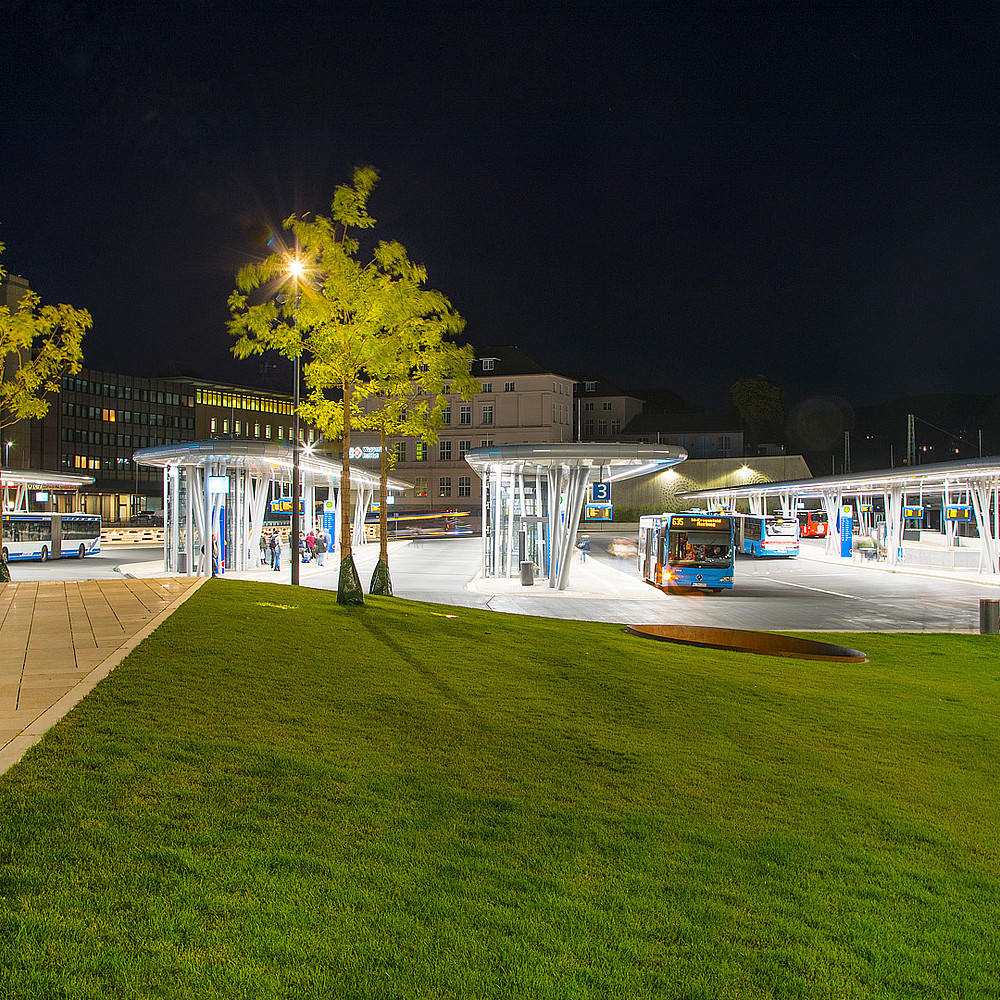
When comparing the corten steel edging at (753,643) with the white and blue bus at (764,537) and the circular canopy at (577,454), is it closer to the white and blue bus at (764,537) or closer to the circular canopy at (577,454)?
the circular canopy at (577,454)

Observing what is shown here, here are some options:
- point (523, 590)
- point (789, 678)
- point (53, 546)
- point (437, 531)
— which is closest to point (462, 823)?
point (789, 678)

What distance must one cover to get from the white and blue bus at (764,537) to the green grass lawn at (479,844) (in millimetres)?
43493

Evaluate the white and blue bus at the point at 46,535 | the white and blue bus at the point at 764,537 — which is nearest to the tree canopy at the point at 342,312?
the white and blue bus at the point at 46,535

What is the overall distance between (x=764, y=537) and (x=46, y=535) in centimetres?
3962

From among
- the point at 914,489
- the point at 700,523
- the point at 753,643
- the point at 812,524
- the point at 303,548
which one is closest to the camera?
the point at 753,643

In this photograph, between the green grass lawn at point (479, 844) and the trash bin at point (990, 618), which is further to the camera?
the trash bin at point (990, 618)

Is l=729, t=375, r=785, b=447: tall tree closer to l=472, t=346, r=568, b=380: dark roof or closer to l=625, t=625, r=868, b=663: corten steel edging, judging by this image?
l=472, t=346, r=568, b=380: dark roof

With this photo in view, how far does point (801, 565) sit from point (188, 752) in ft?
140

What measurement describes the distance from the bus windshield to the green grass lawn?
1826 cm

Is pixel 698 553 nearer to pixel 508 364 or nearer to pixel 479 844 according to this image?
pixel 479 844

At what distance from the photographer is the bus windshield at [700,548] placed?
27.2 metres

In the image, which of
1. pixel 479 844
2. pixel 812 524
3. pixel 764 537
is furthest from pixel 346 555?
pixel 812 524

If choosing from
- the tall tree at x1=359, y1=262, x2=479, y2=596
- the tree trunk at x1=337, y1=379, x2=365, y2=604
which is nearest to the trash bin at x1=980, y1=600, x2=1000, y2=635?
the tall tree at x1=359, y1=262, x2=479, y2=596

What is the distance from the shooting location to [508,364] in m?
90.2
